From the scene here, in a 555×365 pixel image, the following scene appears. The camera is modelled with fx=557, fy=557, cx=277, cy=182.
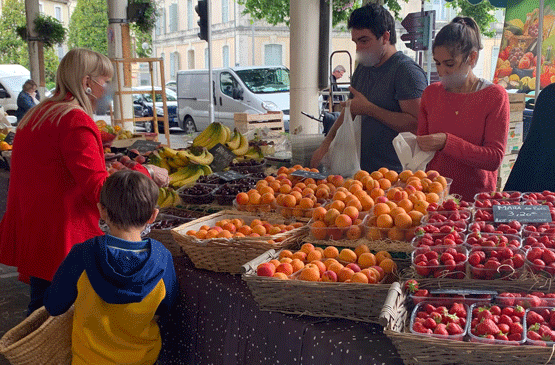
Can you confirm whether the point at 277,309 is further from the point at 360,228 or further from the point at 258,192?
the point at 258,192

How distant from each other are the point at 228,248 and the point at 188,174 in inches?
66.2

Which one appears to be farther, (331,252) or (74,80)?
(74,80)

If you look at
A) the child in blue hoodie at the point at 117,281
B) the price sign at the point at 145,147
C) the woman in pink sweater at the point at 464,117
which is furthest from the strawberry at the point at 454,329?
the price sign at the point at 145,147

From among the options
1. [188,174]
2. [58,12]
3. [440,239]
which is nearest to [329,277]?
[440,239]

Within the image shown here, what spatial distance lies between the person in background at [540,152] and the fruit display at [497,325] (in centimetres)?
160

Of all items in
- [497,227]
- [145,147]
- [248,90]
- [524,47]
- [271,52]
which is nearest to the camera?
[497,227]

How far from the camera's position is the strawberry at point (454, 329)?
1362 mm

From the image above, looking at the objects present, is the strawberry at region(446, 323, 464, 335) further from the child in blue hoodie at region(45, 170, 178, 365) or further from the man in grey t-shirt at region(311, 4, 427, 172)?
the man in grey t-shirt at region(311, 4, 427, 172)

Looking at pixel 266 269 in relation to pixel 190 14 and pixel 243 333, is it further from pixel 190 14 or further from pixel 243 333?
pixel 190 14

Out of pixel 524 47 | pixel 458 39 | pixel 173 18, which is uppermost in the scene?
pixel 173 18

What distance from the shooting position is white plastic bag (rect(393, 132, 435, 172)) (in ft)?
8.89

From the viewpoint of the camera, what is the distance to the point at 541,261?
158 cm

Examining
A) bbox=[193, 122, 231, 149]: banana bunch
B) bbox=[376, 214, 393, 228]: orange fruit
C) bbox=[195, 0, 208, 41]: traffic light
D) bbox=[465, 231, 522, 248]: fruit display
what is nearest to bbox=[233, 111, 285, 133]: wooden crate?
bbox=[193, 122, 231, 149]: banana bunch

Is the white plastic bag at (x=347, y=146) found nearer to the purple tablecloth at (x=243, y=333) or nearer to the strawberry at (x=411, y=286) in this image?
the purple tablecloth at (x=243, y=333)
